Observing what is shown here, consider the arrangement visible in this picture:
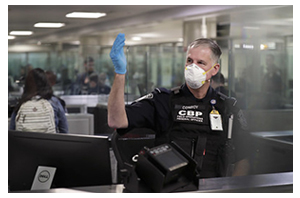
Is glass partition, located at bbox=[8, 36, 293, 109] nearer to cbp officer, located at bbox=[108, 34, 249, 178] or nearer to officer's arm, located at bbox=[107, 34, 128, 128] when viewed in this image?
cbp officer, located at bbox=[108, 34, 249, 178]

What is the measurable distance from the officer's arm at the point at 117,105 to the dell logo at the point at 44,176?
0.33 metres

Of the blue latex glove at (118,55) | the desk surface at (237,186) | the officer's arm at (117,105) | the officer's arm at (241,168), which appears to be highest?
the blue latex glove at (118,55)

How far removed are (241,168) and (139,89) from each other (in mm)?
4508

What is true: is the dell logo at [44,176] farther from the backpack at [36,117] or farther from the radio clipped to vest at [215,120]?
the backpack at [36,117]

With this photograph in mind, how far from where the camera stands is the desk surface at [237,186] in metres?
1.32

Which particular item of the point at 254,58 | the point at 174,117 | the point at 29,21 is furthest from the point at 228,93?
the point at 29,21

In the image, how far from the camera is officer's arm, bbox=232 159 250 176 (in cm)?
190

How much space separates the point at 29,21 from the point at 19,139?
9.49 metres

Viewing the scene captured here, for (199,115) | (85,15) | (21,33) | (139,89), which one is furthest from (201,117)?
(21,33)

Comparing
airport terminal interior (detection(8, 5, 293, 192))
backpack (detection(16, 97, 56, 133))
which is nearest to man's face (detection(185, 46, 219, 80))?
airport terminal interior (detection(8, 5, 293, 192))

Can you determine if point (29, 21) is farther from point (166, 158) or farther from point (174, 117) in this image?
point (166, 158)

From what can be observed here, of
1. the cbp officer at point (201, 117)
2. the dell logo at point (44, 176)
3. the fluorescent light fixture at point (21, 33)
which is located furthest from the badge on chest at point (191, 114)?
the fluorescent light fixture at point (21, 33)

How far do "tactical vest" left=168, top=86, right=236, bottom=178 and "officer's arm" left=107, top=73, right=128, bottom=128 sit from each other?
10.8 inches

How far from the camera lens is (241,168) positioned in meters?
1.92
